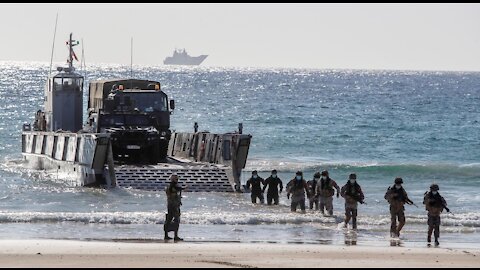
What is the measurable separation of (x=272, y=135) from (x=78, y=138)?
115 feet

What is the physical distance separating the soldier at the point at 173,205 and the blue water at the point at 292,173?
1.93 feet

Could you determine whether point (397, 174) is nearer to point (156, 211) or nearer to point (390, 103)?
point (156, 211)

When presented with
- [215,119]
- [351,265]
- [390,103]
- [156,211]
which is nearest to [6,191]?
[156,211]

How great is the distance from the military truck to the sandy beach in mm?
14153

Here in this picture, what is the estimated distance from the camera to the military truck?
36.6m

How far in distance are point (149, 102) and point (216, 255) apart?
19532 mm

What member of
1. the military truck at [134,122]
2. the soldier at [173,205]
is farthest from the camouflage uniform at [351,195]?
the military truck at [134,122]

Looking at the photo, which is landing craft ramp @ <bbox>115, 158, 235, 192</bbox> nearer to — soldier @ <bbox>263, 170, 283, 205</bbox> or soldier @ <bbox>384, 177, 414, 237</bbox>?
soldier @ <bbox>263, 170, 283, 205</bbox>

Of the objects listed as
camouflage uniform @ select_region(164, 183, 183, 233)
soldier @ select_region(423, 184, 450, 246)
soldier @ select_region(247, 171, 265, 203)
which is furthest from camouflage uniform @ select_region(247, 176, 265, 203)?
soldier @ select_region(423, 184, 450, 246)

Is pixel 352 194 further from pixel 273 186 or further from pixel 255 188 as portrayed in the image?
pixel 255 188

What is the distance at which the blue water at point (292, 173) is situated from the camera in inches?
1016

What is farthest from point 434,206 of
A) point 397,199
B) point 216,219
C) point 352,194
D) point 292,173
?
point 292,173

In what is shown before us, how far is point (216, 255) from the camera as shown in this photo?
66.2ft

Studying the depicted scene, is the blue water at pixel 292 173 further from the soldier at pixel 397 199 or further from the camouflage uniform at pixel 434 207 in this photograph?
the camouflage uniform at pixel 434 207
